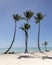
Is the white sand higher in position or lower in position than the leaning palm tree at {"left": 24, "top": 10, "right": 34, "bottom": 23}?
lower

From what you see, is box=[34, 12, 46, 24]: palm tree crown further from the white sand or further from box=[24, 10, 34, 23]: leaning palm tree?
the white sand

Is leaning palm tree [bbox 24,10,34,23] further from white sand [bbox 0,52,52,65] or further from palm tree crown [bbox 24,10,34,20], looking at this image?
white sand [bbox 0,52,52,65]

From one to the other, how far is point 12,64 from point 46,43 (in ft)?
260

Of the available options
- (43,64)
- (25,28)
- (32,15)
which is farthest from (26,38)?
(43,64)

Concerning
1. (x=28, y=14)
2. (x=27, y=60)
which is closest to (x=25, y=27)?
(x=28, y=14)

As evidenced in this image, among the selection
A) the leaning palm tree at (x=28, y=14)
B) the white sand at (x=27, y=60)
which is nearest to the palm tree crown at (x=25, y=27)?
the leaning palm tree at (x=28, y=14)

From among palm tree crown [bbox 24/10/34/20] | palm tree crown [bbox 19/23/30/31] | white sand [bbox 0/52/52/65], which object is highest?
palm tree crown [bbox 24/10/34/20]

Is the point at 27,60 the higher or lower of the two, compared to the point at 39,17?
lower

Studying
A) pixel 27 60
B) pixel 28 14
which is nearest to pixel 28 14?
pixel 28 14

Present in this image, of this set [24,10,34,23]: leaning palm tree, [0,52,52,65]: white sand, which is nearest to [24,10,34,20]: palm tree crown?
[24,10,34,23]: leaning palm tree

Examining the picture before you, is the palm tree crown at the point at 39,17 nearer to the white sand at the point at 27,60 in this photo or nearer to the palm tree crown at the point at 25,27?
the palm tree crown at the point at 25,27

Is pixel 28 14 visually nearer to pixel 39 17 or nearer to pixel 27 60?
pixel 39 17

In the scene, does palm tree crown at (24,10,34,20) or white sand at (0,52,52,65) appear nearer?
white sand at (0,52,52,65)

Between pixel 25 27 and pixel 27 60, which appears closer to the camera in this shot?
pixel 27 60
